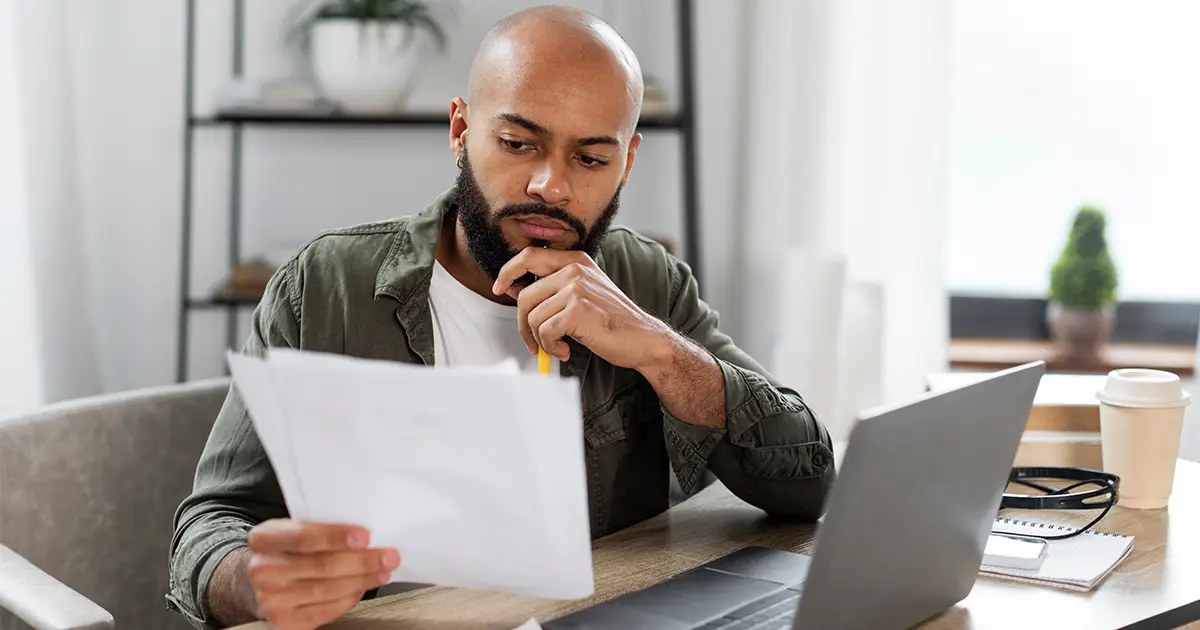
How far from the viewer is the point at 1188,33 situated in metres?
2.83

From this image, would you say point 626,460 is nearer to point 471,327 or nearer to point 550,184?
point 471,327

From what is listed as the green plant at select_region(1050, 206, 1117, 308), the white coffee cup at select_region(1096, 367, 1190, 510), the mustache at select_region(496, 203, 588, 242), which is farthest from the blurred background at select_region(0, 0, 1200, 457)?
the mustache at select_region(496, 203, 588, 242)

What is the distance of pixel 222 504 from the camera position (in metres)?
1.32

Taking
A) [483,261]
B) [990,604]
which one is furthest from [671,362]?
[990,604]

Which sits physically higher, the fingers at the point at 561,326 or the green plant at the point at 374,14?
the green plant at the point at 374,14

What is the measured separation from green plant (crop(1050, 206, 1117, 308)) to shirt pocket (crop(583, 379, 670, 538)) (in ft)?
5.03

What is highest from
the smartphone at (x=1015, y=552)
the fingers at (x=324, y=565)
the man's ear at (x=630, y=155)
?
the man's ear at (x=630, y=155)

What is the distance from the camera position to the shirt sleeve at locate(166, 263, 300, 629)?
121 centimetres

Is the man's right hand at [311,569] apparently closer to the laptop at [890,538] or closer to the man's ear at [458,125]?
the laptop at [890,538]

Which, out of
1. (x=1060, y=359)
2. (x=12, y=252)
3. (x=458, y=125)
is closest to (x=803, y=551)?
(x=458, y=125)

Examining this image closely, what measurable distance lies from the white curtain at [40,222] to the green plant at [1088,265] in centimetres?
207

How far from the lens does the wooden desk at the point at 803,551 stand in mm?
1106

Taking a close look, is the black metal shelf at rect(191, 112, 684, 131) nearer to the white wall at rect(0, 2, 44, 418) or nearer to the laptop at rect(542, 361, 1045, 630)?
the white wall at rect(0, 2, 44, 418)

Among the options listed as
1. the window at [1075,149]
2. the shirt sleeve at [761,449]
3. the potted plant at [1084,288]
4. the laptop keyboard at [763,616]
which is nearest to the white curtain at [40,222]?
the shirt sleeve at [761,449]
